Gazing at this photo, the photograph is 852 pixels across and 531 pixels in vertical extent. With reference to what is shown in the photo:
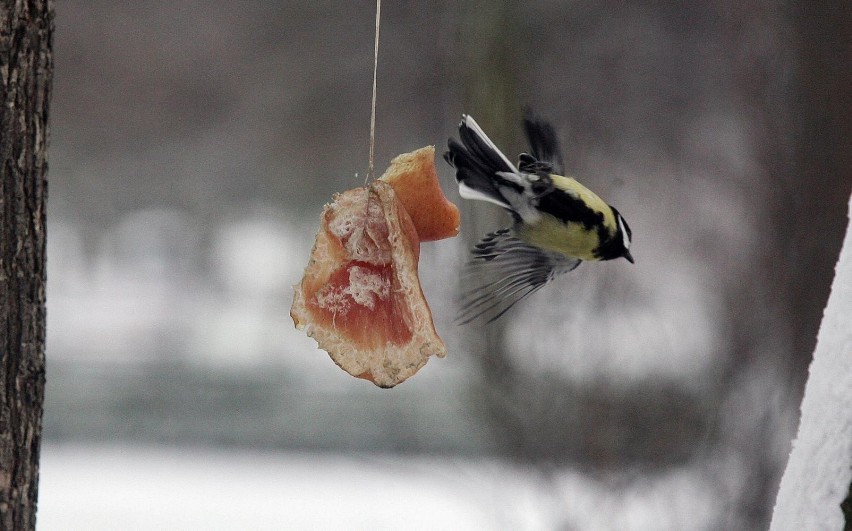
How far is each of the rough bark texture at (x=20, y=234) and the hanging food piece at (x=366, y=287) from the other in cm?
40

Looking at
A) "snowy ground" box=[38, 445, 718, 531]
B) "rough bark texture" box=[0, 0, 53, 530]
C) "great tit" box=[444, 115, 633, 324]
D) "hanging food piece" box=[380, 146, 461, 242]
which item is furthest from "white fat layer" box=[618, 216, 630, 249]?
"snowy ground" box=[38, 445, 718, 531]

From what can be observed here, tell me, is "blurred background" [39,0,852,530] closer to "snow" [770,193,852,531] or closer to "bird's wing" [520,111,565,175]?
"bird's wing" [520,111,565,175]

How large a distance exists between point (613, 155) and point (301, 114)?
182 centimetres

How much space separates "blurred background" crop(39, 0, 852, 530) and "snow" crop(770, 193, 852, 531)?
52.7 inches

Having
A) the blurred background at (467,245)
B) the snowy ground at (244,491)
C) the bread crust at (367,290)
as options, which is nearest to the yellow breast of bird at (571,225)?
the bread crust at (367,290)

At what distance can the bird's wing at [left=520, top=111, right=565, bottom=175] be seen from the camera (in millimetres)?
1048

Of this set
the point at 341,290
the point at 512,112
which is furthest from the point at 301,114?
the point at 341,290

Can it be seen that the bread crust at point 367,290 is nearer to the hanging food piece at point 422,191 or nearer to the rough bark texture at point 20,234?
the hanging food piece at point 422,191

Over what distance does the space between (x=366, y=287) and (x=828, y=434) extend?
52 cm

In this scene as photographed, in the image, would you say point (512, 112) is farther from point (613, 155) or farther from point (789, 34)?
point (789, 34)

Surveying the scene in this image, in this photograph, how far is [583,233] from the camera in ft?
3.27

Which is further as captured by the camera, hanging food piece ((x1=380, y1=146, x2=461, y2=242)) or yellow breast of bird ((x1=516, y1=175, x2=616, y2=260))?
hanging food piece ((x1=380, y1=146, x2=461, y2=242))

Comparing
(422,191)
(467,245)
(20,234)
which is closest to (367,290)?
(422,191)

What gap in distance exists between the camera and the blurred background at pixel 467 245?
2299 mm
